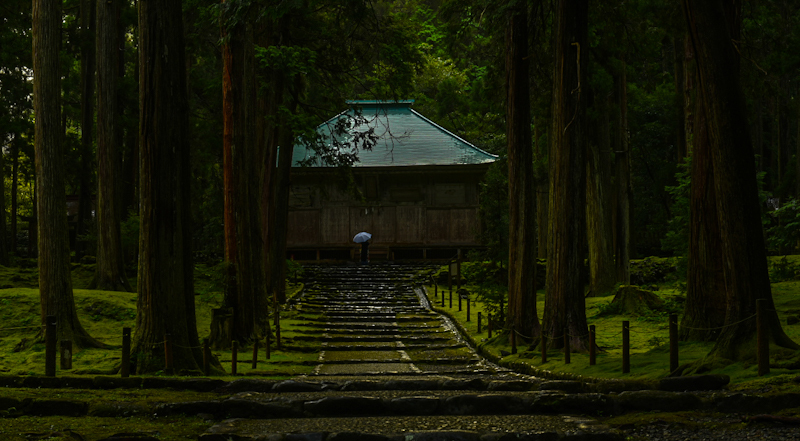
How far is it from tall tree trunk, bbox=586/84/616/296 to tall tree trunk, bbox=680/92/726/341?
10.4 metres

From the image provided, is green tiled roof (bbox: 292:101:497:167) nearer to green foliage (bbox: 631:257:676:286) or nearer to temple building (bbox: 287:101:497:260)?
temple building (bbox: 287:101:497:260)

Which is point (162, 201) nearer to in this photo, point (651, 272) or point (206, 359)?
point (206, 359)

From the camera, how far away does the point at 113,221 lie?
19078 mm

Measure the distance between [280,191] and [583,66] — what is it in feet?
37.3

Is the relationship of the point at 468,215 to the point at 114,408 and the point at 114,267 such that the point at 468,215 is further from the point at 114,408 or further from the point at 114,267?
the point at 114,408

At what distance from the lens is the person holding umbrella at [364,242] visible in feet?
98.1

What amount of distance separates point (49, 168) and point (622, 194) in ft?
53.9

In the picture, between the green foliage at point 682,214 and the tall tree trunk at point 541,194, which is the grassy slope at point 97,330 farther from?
the tall tree trunk at point 541,194

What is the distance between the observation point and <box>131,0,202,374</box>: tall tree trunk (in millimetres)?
10875

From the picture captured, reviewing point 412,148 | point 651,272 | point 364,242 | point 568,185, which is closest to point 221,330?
point 568,185

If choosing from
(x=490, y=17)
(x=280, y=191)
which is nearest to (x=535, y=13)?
(x=490, y=17)

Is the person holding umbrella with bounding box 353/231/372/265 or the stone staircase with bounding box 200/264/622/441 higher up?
the person holding umbrella with bounding box 353/231/372/265

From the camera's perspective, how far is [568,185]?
13.0 metres

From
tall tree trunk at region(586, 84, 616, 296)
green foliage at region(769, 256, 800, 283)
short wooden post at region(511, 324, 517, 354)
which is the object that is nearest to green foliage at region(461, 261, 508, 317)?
short wooden post at region(511, 324, 517, 354)
